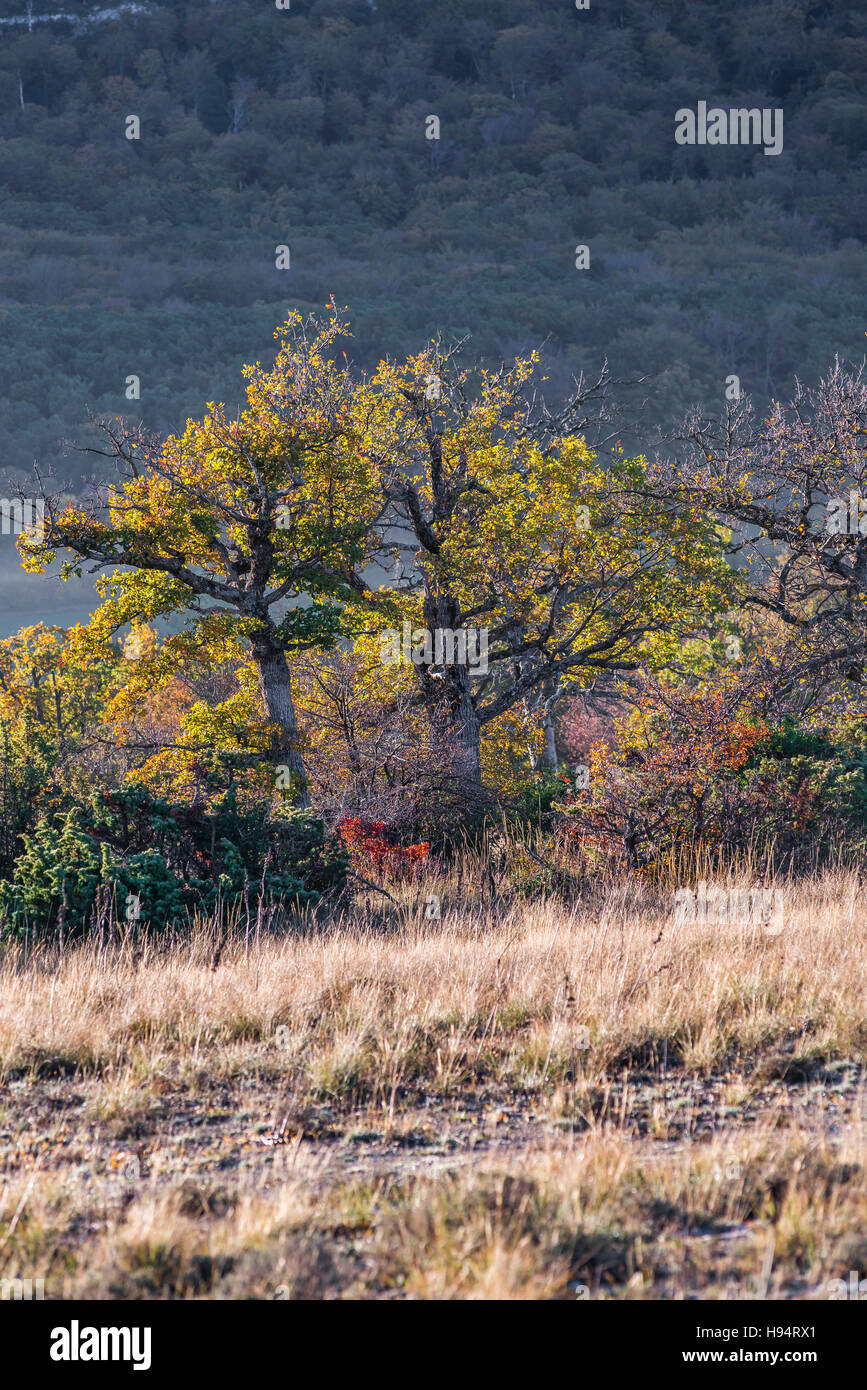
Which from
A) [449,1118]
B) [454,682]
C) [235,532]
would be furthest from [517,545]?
[449,1118]

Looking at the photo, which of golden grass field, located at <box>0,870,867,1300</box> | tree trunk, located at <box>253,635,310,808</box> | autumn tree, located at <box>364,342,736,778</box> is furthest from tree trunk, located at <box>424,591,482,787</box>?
golden grass field, located at <box>0,870,867,1300</box>

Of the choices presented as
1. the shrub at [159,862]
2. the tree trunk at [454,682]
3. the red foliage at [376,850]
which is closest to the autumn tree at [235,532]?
the tree trunk at [454,682]

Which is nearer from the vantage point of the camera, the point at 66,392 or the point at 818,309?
the point at 66,392

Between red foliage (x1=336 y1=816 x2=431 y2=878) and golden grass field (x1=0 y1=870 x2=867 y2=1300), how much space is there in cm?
579

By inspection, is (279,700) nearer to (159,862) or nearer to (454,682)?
(454,682)

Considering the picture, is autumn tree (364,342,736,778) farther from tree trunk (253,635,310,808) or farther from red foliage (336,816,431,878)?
red foliage (336,816,431,878)

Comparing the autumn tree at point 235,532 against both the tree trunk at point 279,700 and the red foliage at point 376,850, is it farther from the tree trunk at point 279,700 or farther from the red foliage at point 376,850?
the red foliage at point 376,850

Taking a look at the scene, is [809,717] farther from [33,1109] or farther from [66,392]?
[66,392]

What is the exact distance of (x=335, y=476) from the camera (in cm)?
2228

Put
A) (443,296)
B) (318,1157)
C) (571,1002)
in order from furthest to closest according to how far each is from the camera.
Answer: (443,296), (571,1002), (318,1157)

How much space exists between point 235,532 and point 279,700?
326cm

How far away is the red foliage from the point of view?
563 inches
